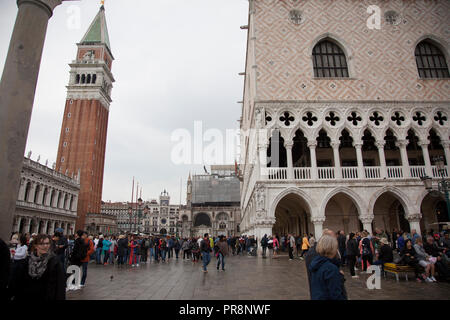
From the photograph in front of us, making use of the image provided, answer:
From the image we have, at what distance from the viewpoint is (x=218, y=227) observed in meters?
62.2

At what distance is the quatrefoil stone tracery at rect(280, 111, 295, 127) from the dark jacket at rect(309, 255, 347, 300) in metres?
14.0

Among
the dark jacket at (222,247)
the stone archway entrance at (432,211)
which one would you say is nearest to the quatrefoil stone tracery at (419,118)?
the stone archway entrance at (432,211)

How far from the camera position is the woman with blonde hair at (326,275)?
97.4 inches

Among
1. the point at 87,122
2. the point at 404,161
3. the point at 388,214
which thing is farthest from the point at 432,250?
the point at 87,122

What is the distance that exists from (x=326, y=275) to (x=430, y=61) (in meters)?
20.9

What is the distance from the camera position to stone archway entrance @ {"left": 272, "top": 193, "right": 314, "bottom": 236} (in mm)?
17281

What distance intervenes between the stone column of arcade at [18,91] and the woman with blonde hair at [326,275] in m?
3.59

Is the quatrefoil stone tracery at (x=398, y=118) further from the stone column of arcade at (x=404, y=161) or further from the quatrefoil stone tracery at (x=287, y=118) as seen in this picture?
the quatrefoil stone tracery at (x=287, y=118)

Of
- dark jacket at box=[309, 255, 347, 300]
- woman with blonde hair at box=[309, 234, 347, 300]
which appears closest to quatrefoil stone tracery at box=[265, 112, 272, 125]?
woman with blonde hair at box=[309, 234, 347, 300]

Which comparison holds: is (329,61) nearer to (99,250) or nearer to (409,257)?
(409,257)

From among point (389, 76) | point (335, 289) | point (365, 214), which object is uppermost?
point (389, 76)
